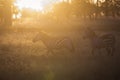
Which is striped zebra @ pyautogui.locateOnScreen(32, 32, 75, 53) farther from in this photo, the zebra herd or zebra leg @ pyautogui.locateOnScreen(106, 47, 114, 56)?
zebra leg @ pyautogui.locateOnScreen(106, 47, 114, 56)

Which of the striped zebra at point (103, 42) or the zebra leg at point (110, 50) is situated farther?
the zebra leg at point (110, 50)

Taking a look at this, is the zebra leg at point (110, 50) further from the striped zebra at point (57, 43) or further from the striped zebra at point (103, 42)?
the striped zebra at point (57, 43)

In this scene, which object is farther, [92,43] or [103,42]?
[92,43]

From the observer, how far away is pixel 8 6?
55.7m

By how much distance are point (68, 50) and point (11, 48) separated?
440 cm

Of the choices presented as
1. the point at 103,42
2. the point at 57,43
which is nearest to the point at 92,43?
the point at 103,42

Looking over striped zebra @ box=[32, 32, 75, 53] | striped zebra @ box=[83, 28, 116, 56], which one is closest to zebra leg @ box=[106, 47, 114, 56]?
striped zebra @ box=[83, 28, 116, 56]

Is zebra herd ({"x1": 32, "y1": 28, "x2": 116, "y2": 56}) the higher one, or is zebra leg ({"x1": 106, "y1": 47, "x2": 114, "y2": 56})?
zebra herd ({"x1": 32, "y1": 28, "x2": 116, "y2": 56})

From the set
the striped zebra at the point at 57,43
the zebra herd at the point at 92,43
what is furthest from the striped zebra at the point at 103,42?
the striped zebra at the point at 57,43

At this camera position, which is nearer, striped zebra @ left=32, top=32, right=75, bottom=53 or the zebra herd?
the zebra herd

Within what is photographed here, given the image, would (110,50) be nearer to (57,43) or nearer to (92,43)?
(92,43)

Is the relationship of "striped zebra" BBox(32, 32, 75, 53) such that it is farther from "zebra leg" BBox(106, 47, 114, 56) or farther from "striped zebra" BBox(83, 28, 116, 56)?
"zebra leg" BBox(106, 47, 114, 56)

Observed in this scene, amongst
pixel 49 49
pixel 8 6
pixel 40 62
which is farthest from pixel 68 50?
pixel 8 6

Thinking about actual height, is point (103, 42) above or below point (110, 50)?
above
